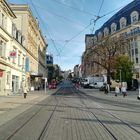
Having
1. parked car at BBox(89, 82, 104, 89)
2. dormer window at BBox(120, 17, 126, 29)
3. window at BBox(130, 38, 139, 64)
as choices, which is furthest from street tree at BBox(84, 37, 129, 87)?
dormer window at BBox(120, 17, 126, 29)

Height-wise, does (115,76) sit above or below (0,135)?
above

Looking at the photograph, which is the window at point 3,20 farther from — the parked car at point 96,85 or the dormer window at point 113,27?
the dormer window at point 113,27

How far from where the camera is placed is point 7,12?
38.7 meters

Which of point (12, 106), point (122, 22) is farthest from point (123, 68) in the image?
point (12, 106)

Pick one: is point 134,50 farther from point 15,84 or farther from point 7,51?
point 7,51

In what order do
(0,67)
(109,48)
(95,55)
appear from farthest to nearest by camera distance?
(95,55)
(109,48)
(0,67)

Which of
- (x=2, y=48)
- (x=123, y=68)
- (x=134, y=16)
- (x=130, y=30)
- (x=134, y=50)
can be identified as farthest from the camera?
(x=130, y=30)

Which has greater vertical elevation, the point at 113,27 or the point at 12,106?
the point at 113,27

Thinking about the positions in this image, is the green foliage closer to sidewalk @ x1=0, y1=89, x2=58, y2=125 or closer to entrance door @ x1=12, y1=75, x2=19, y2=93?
entrance door @ x1=12, y1=75, x2=19, y2=93

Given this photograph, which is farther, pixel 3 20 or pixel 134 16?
pixel 134 16

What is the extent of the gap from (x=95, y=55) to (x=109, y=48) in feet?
17.7

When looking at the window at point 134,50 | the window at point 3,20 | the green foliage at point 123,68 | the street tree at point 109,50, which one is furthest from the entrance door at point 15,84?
the window at point 134,50

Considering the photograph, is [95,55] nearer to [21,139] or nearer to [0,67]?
[0,67]

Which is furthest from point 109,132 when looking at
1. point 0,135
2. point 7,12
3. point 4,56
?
point 7,12
